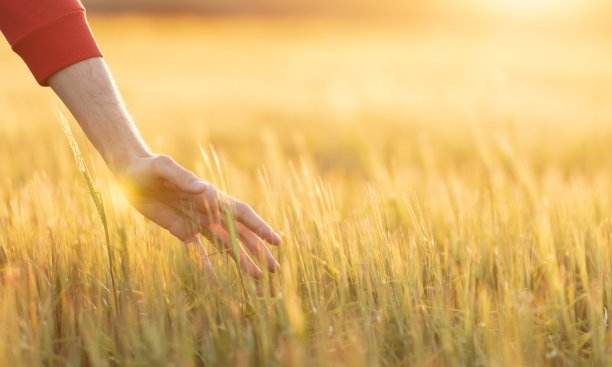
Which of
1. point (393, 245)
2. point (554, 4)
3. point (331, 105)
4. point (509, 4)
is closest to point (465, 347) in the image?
point (393, 245)

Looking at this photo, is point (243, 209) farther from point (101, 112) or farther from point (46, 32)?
point (46, 32)

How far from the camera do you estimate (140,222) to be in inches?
54.8

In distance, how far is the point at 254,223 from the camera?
1231 millimetres

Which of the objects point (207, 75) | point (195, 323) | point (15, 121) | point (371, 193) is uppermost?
point (207, 75)

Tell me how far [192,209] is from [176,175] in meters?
0.09

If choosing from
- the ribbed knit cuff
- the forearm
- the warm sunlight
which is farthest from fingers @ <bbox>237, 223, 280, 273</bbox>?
the warm sunlight

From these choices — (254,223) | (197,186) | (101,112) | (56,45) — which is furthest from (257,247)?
(56,45)

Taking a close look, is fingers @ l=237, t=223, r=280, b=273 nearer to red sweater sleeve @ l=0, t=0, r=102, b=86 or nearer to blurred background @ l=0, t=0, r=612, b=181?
blurred background @ l=0, t=0, r=612, b=181

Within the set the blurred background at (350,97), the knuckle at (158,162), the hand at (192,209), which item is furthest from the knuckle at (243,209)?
the blurred background at (350,97)

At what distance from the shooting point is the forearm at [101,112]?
130cm

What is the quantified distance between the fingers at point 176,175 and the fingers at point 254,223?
0.26 ft

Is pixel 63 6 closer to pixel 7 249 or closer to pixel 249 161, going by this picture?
pixel 7 249

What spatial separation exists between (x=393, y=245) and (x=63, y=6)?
879 millimetres

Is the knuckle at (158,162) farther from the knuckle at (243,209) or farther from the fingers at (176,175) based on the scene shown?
the knuckle at (243,209)
